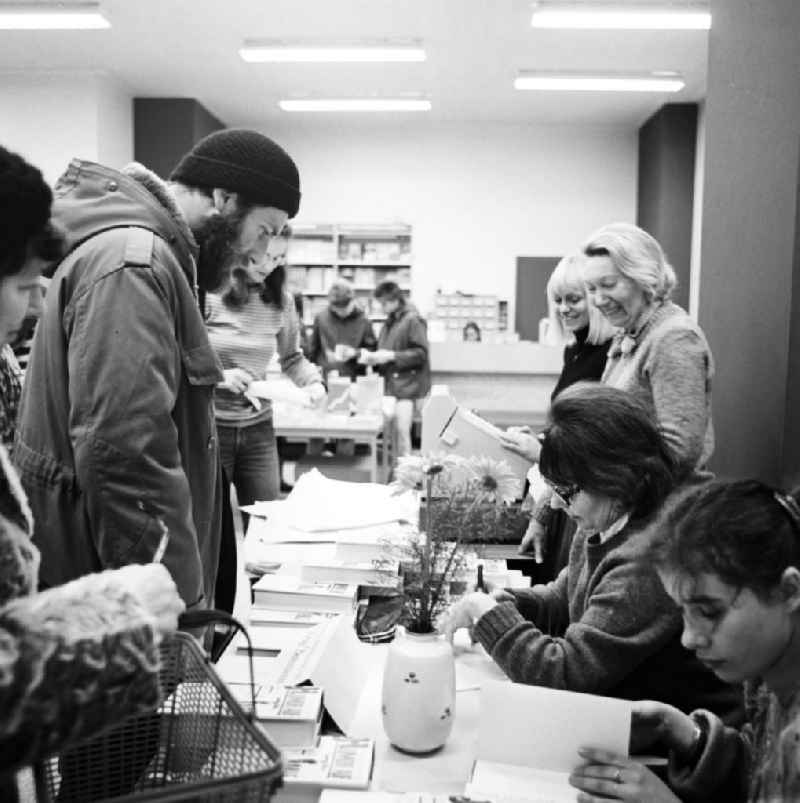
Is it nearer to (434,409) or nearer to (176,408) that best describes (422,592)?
(176,408)

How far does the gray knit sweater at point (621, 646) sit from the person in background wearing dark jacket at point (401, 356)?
5.85m

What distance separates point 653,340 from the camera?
2.42 meters

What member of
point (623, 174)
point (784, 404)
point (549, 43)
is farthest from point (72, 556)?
point (623, 174)

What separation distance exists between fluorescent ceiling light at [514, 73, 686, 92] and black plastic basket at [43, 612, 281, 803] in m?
7.38

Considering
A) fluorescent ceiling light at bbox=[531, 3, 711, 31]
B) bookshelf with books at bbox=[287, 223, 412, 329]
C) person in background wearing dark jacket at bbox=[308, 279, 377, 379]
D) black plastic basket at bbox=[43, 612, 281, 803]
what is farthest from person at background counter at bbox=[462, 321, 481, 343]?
black plastic basket at bbox=[43, 612, 281, 803]

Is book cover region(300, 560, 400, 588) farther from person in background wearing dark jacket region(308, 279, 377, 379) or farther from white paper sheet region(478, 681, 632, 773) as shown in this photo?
person in background wearing dark jacket region(308, 279, 377, 379)

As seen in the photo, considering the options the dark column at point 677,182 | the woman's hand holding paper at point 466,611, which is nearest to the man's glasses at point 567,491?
the woman's hand holding paper at point 466,611

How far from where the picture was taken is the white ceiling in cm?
610

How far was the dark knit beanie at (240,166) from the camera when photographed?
1723mm

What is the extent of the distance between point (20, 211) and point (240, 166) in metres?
0.92

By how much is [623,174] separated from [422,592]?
9.22 metres

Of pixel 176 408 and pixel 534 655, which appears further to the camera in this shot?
pixel 176 408

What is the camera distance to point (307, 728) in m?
1.30

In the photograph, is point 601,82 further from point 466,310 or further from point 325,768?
point 325,768
